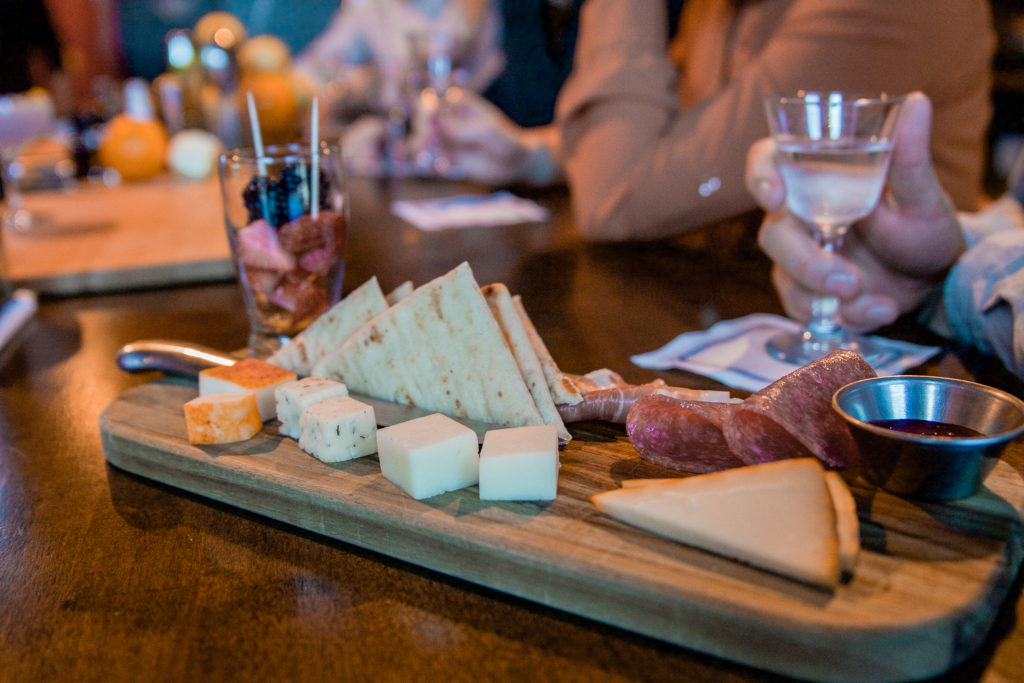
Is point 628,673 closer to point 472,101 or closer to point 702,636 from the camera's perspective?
point 702,636

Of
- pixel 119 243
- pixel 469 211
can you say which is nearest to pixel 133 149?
pixel 119 243

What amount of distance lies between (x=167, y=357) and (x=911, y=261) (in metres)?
1.14

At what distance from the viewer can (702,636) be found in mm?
573

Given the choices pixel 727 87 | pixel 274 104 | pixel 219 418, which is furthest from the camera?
pixel 274 104

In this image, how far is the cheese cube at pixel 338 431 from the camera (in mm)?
791

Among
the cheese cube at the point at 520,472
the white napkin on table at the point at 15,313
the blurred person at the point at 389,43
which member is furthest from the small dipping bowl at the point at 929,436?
the blurred person at the point at 389,43

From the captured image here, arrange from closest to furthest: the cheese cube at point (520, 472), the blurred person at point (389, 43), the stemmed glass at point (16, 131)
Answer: the cheese cube at point (520, 472) < the stemmed glass at point (16, 131) < the blurred person at point (389, 43)

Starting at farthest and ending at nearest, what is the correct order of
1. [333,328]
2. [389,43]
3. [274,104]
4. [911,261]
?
1. [389,43]
2. [274,104]
3. [911,261]
4. [333,328]

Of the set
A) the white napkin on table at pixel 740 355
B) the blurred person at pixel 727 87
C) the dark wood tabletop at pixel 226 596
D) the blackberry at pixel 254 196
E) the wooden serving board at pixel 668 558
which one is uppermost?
the blurred person at pixel 727 87

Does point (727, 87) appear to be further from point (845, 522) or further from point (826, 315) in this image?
point (845, 522)

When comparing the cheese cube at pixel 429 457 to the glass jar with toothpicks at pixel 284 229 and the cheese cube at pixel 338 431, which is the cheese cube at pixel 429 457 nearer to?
the cheese cube at pixel 338 431

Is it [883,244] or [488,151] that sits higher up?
[488,151]

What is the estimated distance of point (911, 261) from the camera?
1270 mm

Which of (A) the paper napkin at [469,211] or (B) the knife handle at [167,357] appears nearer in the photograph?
(B) the knife handle at [167,357]
